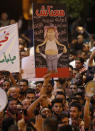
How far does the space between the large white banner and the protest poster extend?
0.91m

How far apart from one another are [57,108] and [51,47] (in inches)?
61.0

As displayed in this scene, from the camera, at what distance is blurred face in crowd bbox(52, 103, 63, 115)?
12011 millimetres

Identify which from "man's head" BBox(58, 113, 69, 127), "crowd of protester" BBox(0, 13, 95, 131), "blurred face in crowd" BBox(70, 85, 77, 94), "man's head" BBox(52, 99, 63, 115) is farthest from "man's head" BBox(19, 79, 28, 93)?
"man's head" BBox(58, 113, 69, 127)

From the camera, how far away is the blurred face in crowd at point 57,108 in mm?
12011

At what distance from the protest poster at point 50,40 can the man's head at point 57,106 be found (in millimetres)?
956

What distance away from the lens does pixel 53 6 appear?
1331cm

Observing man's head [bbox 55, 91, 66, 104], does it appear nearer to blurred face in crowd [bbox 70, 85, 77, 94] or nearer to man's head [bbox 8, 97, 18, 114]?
blurred face in crowd [bbox 70, 85, 77, 94]

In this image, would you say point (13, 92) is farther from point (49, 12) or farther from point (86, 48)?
point (86, 48)

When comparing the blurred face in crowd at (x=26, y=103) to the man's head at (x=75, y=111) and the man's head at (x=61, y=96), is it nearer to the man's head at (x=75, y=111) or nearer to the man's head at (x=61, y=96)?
the man's head at (x=61, y=96)

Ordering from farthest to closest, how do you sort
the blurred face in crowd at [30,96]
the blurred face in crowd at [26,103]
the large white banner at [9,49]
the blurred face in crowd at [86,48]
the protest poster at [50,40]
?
1. the blurred face in crowd at [86,48]
2. the large white banner at [9,49]
3. the protest poster at [50,40]
4. the blurred face in crowd at [30,96]
5. the blurred face in crowd at [26,103]

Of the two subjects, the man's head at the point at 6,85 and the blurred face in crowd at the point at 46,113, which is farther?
the man's head at the point at 6,85

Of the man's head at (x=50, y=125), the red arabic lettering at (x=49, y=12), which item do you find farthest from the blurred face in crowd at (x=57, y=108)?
the red arabic lettering at (x=49, y=12)

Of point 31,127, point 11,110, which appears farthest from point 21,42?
point 31,127

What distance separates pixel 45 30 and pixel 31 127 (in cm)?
301
